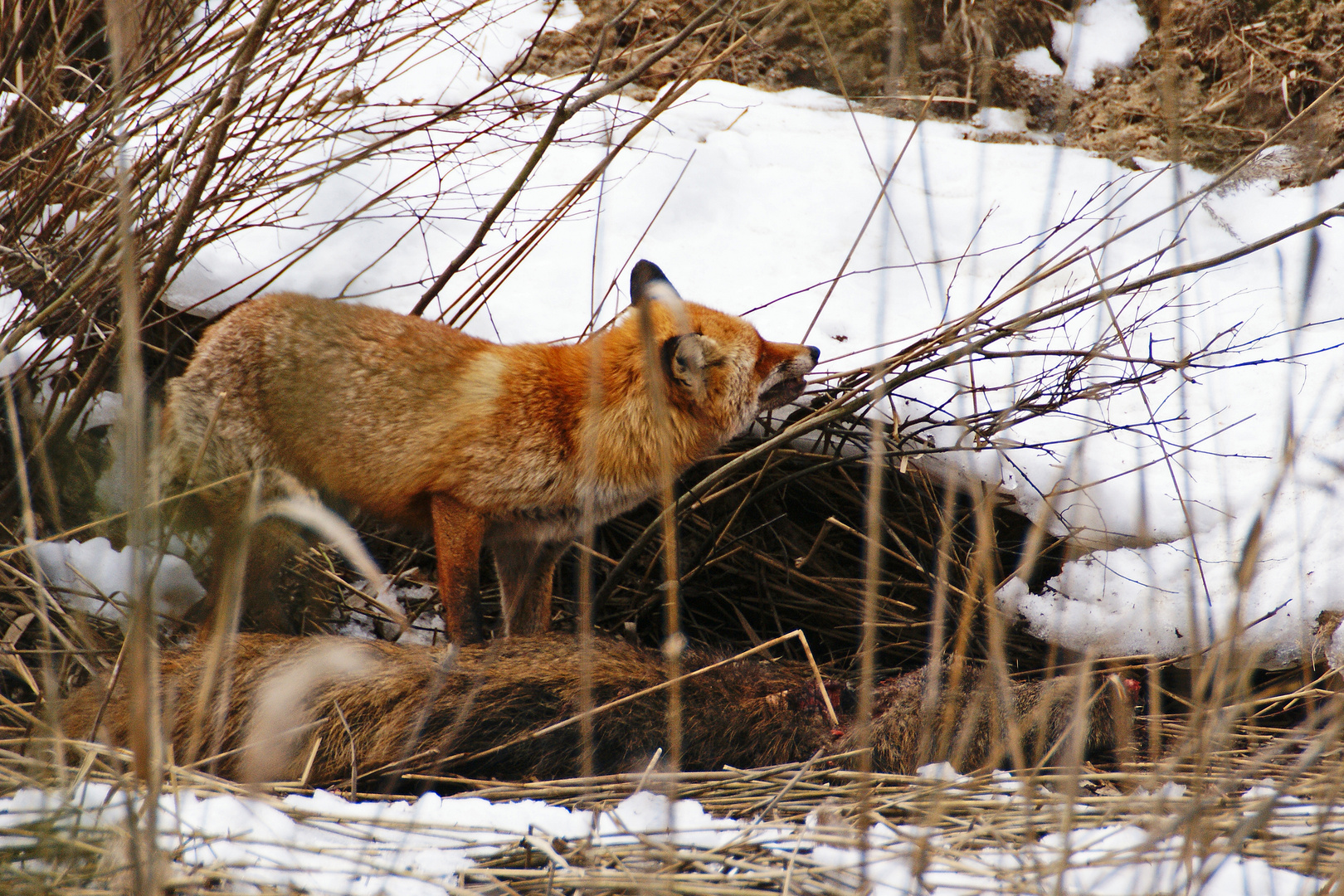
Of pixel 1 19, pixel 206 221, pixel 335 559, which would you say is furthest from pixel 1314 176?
pixel 1 19

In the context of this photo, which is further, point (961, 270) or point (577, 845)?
point (961, 270)

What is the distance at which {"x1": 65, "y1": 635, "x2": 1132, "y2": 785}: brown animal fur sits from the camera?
2.09 meters

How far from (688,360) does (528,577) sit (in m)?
1.05

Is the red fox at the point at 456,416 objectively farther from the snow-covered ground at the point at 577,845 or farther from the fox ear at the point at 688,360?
the snow-covered ground at the point at 577,845

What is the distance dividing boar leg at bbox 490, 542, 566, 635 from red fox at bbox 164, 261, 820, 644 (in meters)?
0.12

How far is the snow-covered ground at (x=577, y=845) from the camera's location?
4.72 ft

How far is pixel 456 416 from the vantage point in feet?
9.88

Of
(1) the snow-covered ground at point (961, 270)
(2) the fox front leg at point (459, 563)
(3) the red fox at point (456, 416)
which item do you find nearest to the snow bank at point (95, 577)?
(3) the red fox at point (456, 416)

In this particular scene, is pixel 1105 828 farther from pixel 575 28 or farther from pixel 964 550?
pixel 575 28

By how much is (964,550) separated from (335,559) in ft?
8.62

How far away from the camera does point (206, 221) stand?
121 inches

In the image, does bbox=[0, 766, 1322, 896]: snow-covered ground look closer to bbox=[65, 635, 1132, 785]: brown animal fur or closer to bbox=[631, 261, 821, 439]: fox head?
bbox=[65, 635, 1132, 785]: brown animal fur

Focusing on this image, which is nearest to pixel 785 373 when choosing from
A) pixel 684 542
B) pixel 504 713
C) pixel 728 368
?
pixel 728 368

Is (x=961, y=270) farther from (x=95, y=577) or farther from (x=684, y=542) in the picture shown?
(x=95, y=577)
